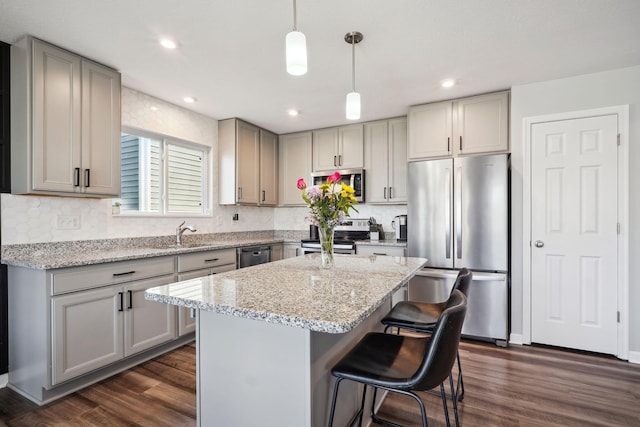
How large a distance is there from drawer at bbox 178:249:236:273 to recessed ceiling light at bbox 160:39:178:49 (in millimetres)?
1687

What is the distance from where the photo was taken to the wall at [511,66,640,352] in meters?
2.64

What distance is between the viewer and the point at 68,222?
8.60 ft

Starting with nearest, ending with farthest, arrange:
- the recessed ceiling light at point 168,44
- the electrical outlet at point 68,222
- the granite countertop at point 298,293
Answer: the granite countertop at point 298,293
the recessed ceiling light at point 168,44
the electrical outlet at point 68,222

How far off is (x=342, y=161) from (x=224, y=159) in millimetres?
1534

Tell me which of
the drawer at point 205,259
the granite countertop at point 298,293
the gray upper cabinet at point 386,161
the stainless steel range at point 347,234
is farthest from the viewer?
the stainless steel range at point 347,234

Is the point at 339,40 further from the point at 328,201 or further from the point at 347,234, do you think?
the point at 347,234

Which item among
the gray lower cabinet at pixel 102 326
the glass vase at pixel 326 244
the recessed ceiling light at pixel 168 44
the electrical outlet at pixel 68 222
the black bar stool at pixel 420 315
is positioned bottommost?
the gray lower cabinet at pixel 102 326

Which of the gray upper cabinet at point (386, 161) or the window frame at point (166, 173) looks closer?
the window frame at point (166, 173)

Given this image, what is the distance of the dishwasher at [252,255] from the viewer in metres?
3.54

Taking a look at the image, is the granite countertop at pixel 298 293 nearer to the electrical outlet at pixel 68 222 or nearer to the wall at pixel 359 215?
the electrical outlet at pixel 68 222

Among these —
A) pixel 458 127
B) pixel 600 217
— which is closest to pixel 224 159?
pixel 458 127

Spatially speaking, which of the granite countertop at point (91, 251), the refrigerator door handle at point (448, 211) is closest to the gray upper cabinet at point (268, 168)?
the granite countertop at point (91, 251)

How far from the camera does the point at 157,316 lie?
2693mm

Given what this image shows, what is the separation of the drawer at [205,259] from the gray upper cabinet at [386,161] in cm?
184
